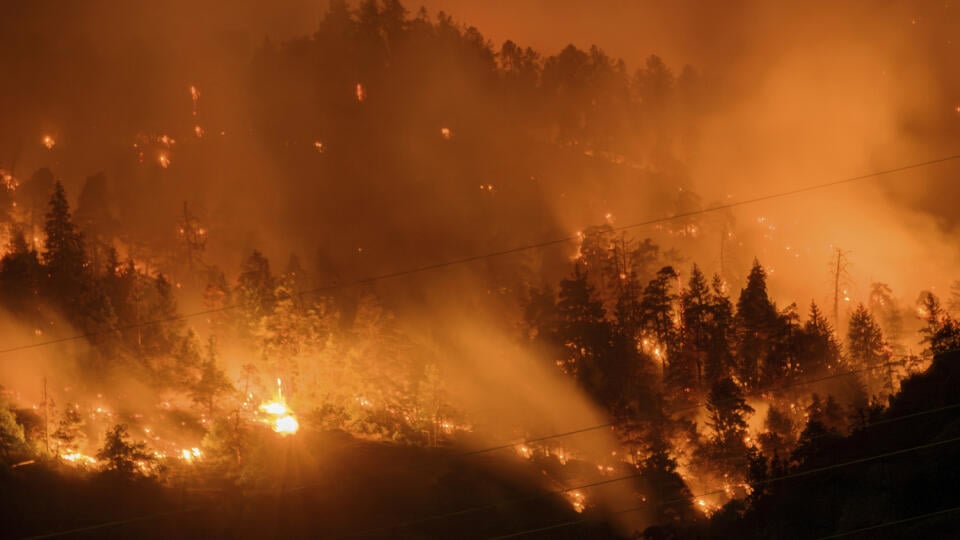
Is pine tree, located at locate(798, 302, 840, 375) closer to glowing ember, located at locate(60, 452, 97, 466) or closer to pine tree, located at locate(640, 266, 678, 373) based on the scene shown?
pine tree, located at locate(640, 266, 678, 373)

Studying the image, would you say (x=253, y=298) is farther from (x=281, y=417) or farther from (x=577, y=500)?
(x=577, y=500)

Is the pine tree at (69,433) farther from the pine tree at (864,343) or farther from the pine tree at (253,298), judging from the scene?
the pine tree at (864,343)

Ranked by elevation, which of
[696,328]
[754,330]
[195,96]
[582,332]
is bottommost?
[754,330]

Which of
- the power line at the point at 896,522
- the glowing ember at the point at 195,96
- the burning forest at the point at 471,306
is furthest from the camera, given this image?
the glowing ember at the point at 195,96

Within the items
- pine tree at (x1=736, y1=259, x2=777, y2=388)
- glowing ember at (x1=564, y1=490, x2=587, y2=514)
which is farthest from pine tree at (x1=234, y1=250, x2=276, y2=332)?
pine tree at (x1=736, y1=259, x2=777, y2=388)

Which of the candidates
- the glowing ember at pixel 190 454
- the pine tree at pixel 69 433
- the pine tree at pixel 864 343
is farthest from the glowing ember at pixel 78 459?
the pine tree at pixel 864 343

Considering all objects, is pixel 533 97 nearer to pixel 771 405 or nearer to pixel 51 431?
pixel 771 405

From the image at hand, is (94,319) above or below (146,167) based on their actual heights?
below

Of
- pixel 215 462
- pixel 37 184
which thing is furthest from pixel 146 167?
pixel 215 462

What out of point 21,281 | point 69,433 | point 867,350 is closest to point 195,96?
point 21,281

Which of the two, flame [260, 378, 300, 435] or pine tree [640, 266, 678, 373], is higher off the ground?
pine tree [640, 266, 678, 373]

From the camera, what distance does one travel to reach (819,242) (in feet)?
302

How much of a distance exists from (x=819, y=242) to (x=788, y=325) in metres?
51.7

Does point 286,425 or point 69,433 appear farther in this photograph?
point 286,425
